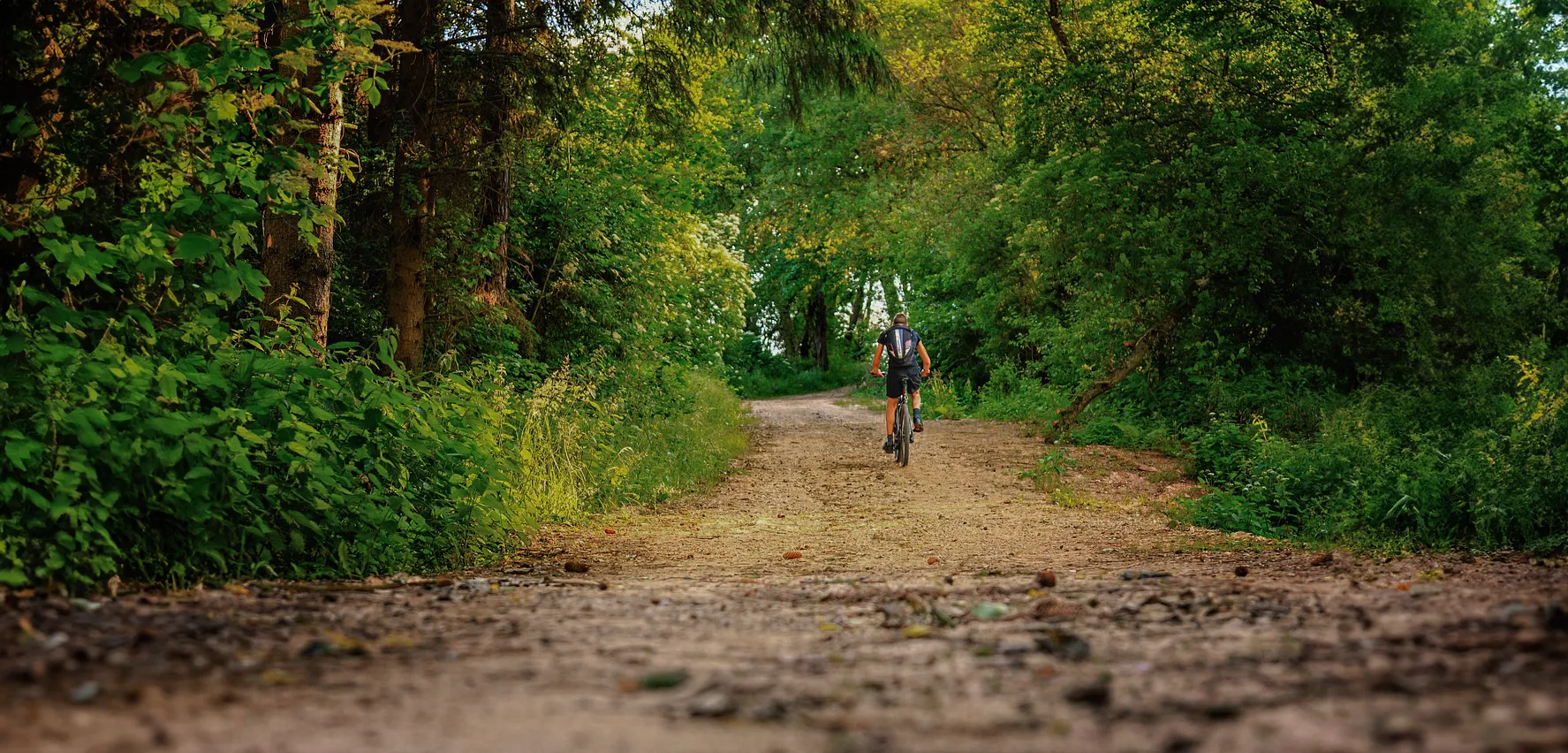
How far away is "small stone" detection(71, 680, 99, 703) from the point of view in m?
2.89

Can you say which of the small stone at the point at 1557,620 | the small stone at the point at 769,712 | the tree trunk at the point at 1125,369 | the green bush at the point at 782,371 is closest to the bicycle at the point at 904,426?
the tree trunk at the point at 1125,369

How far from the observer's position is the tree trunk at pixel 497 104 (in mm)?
11156

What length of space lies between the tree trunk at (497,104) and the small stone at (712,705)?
894cm

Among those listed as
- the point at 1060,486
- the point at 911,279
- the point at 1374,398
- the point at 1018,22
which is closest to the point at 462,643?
the point at 1060,486

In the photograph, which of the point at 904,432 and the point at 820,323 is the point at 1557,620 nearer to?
the point at 904,432

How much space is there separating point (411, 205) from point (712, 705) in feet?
31.0

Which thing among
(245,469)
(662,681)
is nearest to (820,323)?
(245,469)

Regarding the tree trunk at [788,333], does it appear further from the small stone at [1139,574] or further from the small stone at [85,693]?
the small stone at [85,693]

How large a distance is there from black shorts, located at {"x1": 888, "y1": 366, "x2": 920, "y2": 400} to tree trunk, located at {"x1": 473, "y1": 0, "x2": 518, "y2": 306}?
18.4ft

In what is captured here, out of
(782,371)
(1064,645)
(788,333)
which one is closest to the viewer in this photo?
(1064,645)

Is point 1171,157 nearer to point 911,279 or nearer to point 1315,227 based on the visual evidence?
point 1315,227

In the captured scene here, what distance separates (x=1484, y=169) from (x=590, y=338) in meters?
13.5

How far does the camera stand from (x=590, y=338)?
52.7 ft

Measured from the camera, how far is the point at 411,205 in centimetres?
1132
